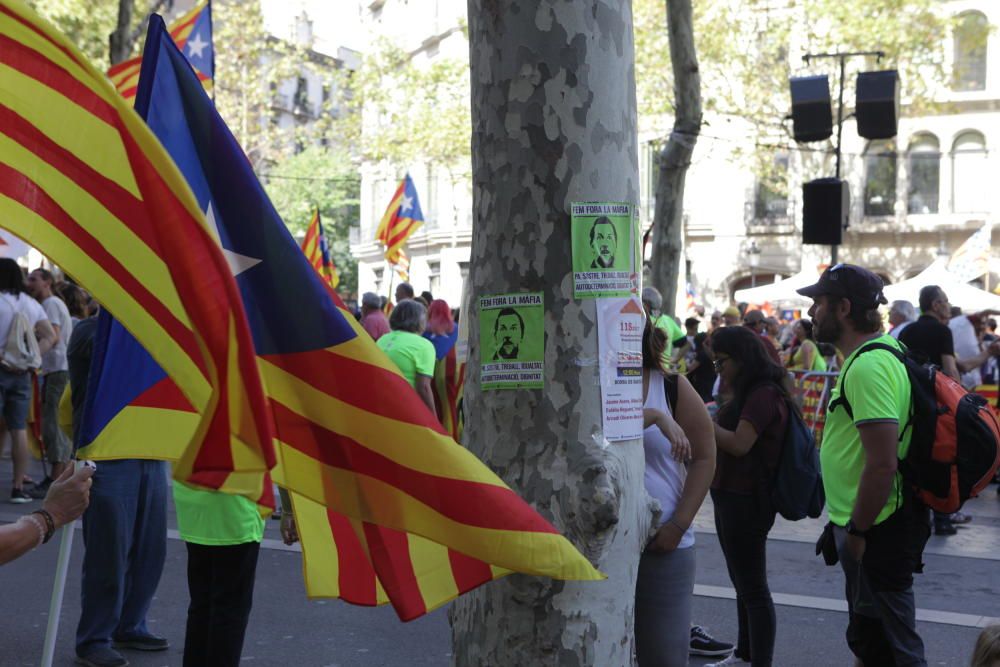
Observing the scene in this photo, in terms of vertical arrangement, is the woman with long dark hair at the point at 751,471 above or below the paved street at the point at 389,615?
above

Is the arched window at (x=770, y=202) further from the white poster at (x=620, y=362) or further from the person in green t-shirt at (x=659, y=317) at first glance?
the white poster at (x=620, y=362)

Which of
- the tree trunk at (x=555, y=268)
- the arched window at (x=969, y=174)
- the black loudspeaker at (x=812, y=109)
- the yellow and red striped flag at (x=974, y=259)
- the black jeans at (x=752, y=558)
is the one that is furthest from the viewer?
the arched window at (x=969, y=174)

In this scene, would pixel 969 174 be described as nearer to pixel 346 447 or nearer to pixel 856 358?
pixel 856 358

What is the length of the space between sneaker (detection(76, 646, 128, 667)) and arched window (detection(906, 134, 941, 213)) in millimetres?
36036

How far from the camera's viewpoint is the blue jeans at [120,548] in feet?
19.9

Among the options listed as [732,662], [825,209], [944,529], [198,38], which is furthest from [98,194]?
[825,209]

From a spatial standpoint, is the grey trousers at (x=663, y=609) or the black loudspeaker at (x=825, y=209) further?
the black loudspeaker at (x=825, y=209)

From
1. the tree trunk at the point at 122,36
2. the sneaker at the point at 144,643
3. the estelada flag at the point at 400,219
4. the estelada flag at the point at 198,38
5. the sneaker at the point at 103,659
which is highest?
the tree trunk at the point at 122,36

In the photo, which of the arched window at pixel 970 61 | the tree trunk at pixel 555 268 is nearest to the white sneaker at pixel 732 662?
the tree trunk at pixel 555 268

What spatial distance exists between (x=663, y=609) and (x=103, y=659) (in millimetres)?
2880

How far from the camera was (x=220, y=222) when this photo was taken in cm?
327

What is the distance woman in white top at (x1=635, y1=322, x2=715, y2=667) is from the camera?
456cm

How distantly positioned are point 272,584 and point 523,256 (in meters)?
5.08

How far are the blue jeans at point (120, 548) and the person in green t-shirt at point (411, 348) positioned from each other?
10.2 ft
